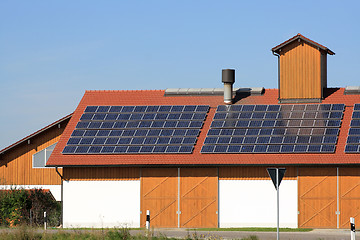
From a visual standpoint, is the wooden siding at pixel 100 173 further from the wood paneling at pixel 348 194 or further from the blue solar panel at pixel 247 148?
the wood paneling at pixel 348 194

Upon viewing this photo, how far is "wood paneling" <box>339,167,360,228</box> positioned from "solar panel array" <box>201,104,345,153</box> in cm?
162

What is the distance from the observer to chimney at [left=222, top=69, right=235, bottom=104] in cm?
4756

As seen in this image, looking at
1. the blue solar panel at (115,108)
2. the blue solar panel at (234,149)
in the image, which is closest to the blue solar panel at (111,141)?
the blue solar panel at (115,108)

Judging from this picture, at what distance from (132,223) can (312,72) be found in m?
15.1

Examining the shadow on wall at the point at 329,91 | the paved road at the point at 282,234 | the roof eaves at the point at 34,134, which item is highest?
the shadow on wall at the point at 329,91

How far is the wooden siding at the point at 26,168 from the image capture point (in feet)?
174

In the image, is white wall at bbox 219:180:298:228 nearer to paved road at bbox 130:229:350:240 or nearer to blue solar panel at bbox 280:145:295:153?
blue solar panel at bbox 280:145:295:153

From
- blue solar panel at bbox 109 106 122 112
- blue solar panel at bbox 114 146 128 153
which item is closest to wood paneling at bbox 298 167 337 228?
blue solar panel at bbox 114 146 128 153

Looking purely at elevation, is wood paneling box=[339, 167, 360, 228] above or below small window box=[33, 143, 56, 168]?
below

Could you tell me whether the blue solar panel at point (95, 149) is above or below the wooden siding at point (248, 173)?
above

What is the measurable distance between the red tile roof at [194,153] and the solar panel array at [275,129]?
44cm

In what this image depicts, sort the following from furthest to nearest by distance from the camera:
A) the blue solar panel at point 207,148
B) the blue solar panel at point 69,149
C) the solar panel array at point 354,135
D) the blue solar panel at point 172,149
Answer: the blue solar panel at point 69,149 < the blue solar panel at point 172,149 < the blue solar panel at point 207,148 < the solar panel array at point 354,135

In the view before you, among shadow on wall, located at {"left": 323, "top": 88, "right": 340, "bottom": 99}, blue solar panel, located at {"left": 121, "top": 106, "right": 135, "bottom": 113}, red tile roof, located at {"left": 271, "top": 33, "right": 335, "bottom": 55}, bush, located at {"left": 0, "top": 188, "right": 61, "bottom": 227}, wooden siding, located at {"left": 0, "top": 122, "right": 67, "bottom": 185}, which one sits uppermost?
red tile roof, located at {"left": 271, "top": 33, "right": 335, "bottom": 55}

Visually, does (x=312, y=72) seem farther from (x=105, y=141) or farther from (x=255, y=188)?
(x=105, y=141)
